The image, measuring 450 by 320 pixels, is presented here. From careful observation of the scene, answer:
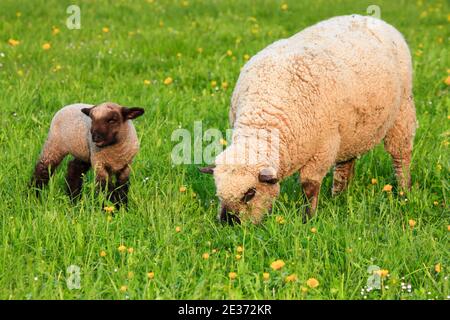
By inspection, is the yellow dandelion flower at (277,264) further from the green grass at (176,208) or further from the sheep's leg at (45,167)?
the sheep's leg at (45,167)

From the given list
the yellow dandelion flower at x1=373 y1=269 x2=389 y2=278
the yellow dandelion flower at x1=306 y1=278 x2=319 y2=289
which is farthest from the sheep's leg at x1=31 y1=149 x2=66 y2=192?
the yellow dandelion flower at x1=373 y1=269 x2=389 y2=278

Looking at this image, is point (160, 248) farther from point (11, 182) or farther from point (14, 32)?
point (14, 32)

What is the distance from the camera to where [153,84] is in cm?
960

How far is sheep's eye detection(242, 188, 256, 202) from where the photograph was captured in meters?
5.65

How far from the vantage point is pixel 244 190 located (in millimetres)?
5598

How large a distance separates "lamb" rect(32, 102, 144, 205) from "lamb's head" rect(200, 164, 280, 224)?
0.90 m

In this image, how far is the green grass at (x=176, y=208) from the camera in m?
4.96

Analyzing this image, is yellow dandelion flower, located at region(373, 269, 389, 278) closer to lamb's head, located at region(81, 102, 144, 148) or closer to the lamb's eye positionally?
the lamb's eye

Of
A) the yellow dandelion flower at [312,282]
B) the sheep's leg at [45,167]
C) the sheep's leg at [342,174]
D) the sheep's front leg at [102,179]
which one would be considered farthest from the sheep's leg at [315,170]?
the sheep's leg at [45,167]

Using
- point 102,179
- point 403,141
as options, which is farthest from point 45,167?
point 403,141

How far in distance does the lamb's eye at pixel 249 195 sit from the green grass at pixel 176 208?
24 cm

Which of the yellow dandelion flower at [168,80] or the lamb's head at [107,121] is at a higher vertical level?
the lamb's head at [107,121]

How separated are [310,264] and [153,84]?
4978mm

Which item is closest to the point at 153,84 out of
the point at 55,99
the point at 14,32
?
the point at 55,99
